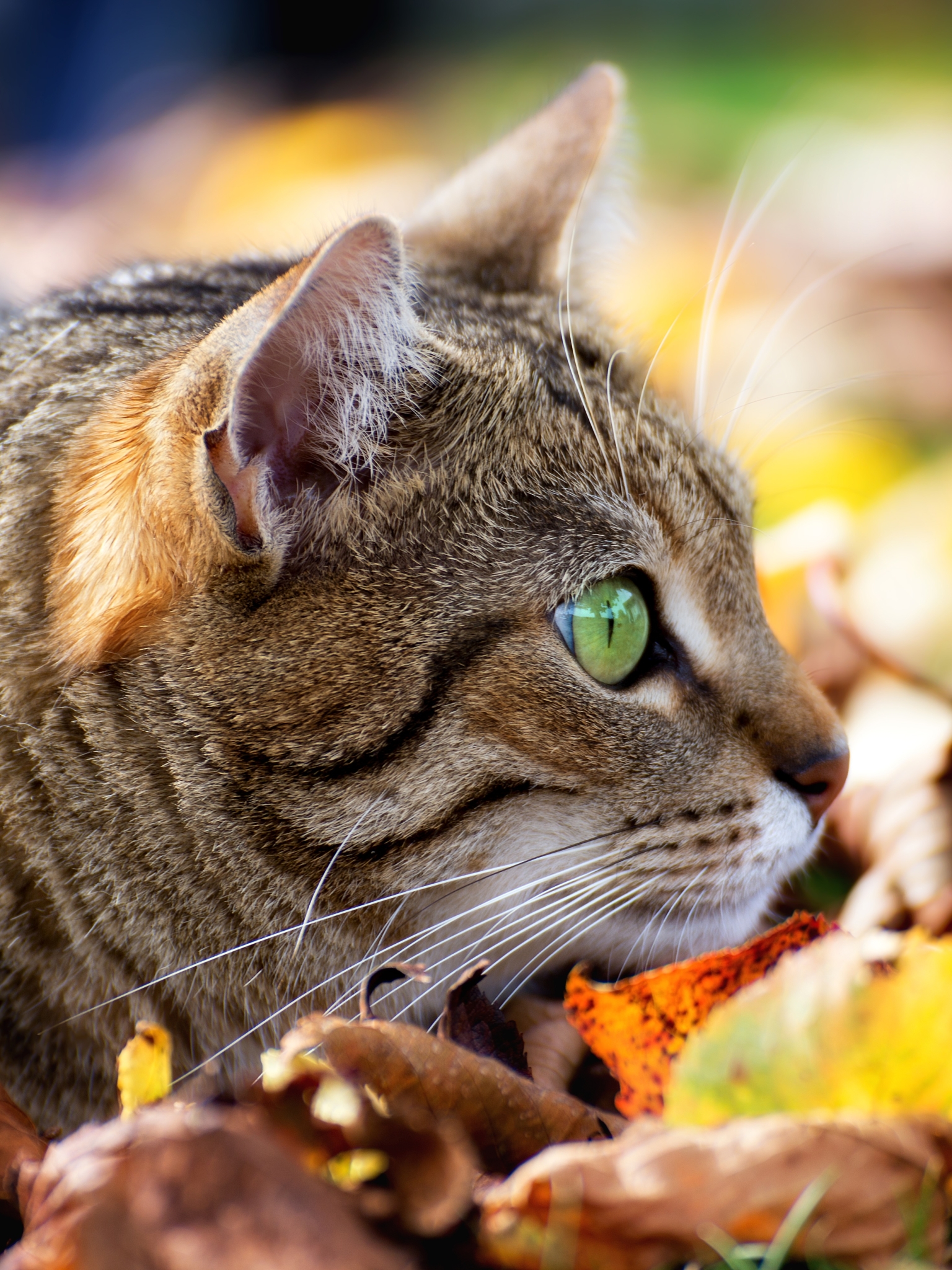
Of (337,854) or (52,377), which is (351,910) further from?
(52,377)

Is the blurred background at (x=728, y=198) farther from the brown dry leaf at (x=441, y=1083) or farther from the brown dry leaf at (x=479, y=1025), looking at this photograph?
the brown dry leaf at (x=441, y=1083)

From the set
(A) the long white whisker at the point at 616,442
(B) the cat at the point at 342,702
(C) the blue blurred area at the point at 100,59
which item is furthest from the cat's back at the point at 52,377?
(C) the blue blurred area at the point at 100,59

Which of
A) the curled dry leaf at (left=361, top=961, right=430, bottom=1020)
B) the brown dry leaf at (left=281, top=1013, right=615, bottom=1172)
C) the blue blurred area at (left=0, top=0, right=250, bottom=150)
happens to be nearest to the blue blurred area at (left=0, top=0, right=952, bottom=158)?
the blue blurred area at (left=0, top=0, right=250, bottom=150)

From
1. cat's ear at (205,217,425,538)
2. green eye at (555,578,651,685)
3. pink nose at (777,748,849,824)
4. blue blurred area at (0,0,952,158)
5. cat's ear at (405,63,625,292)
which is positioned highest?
blue blurred area at (0,0,952,158)

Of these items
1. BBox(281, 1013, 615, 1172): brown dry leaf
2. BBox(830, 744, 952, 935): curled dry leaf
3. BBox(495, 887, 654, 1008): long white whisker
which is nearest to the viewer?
BBox(281, 1013, 615, 1172): brown dry leaf

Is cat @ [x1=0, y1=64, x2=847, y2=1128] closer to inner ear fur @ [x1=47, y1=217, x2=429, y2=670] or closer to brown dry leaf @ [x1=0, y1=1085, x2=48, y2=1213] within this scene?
inner ear fur @ [x1=47, y1=217, x2=429, y2=670]

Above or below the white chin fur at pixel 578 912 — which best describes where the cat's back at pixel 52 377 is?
above

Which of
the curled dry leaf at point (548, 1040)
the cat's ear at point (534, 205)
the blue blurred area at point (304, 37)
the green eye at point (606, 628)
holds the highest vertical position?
the blue blurred area at point (304, 37)

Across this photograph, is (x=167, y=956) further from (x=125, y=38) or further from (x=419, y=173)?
(x=125, y=38)
